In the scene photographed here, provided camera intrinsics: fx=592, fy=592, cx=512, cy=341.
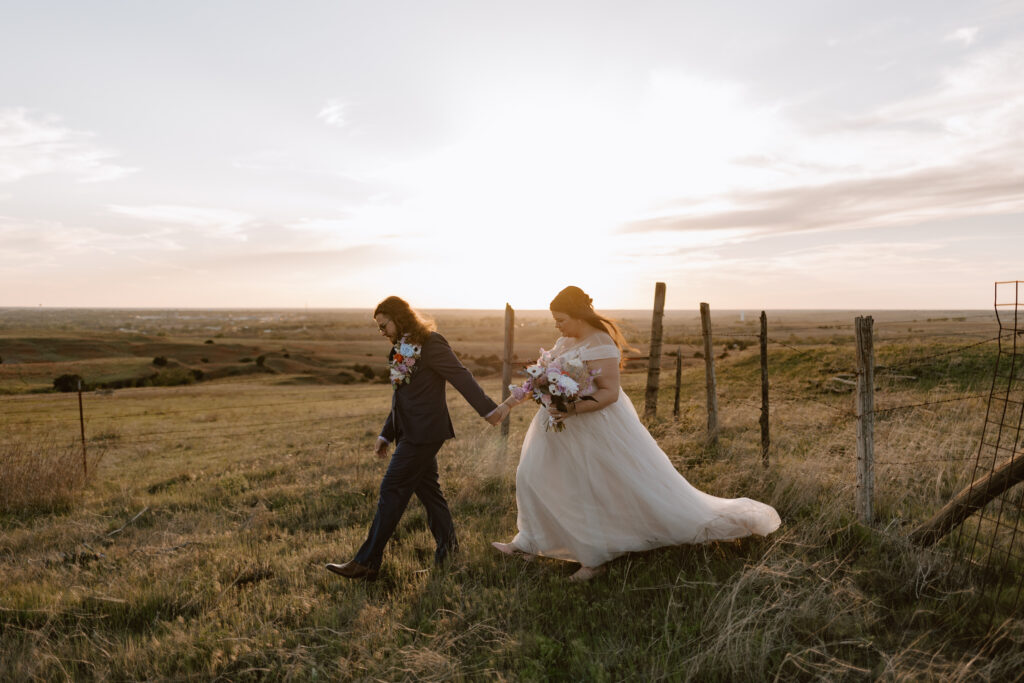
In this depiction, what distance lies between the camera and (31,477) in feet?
29.7

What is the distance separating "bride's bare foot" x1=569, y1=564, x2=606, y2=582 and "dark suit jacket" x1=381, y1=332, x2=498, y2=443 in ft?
4.82

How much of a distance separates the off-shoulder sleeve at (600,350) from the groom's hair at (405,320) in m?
1.42

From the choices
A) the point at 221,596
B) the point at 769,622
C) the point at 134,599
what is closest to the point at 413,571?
the point at 221,596

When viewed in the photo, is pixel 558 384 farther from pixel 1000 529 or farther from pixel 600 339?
pixel 1000 529

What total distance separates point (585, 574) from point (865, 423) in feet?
9.55

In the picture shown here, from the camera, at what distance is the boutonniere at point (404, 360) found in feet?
16.6

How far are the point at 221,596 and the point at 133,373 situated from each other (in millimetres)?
46734

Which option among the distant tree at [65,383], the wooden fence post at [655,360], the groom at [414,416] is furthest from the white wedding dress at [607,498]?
the distant tree at [65,383]

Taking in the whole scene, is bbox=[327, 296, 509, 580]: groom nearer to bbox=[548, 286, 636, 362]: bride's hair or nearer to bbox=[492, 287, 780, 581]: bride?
bbox=[492, 287, 780, 581]: bride

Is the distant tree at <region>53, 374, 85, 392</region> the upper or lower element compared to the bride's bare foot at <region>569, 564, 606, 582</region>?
lower

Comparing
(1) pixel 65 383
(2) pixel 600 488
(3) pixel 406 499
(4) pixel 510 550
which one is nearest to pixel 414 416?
(3) pixel 406 499

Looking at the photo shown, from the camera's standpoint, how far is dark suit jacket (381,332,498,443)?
5.10 metres

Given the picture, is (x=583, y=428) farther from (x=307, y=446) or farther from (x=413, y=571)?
(x=307, y=446)

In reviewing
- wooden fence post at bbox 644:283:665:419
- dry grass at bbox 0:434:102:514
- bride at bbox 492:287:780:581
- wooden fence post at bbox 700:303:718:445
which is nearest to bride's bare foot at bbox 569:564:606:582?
bride at bbox 492:287:780:581
